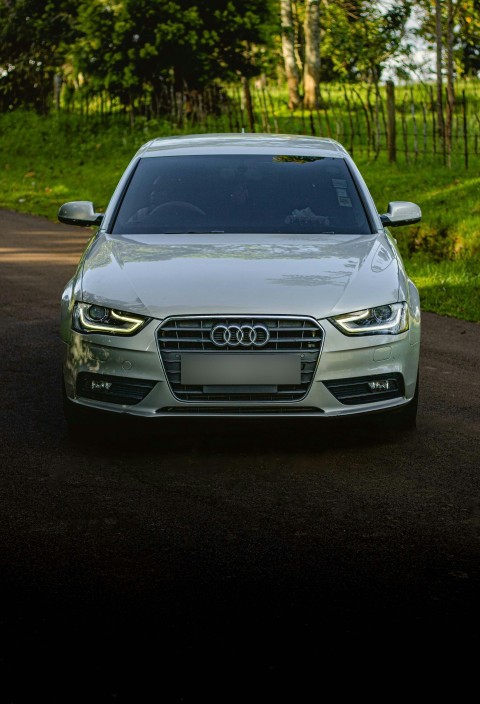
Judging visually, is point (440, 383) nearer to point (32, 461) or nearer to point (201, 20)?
point (32, 461)

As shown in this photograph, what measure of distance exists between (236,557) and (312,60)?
110 feet

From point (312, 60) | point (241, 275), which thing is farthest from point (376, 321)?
point (312, 60)

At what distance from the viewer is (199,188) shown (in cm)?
732

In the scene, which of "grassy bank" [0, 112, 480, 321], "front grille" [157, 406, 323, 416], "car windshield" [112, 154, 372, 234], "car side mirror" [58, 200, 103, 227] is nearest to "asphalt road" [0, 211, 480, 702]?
"front grille" [157, 406, 323, 416]

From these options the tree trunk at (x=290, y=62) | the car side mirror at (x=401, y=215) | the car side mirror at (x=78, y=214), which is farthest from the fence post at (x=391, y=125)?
the tree trunk at (x=290, y=62)

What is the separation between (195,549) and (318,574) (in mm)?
538

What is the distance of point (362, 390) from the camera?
5938 mm

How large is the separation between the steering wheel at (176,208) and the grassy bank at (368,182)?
4.39 m

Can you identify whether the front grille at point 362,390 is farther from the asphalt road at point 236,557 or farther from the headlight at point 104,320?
the headlight at point 104,320

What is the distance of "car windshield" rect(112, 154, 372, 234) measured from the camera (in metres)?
7.04

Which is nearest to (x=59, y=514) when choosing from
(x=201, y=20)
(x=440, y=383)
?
(x=440, y=383)

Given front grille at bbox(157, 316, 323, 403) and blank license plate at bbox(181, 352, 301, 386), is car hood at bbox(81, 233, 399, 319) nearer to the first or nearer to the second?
front grille at bbox(157, 316, 323, 403)

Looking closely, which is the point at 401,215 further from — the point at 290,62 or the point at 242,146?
the point at 290,62

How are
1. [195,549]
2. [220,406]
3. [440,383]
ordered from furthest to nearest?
[440,383]
[220,406]
[195,549]
